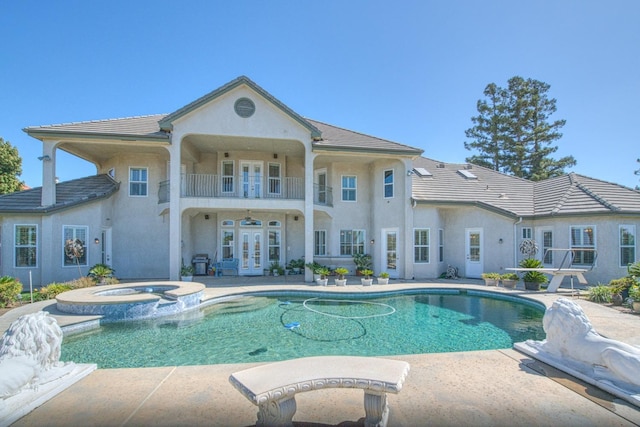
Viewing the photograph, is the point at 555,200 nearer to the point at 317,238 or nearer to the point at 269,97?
the point at 317,238

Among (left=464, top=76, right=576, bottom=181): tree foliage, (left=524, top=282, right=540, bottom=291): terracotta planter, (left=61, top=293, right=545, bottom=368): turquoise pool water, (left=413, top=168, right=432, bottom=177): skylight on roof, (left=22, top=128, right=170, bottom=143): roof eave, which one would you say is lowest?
A: (left=61, top=293, right=545, bottom=368): turquoise pool water

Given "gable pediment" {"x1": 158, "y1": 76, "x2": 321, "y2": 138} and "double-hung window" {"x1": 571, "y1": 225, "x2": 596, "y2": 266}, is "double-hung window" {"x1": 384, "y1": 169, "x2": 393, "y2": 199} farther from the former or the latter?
"double-hung window" {"x1": 571, "y1": 225, "x2": 596, "y2": 266}

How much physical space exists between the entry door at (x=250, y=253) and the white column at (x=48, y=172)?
8.35 m

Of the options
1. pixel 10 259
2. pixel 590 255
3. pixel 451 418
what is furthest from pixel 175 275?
pixel 590 255

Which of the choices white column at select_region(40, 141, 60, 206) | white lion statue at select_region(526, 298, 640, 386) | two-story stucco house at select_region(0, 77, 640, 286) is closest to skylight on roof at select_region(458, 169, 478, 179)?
two-story stucco house at select_region(0, 77, 640, 286)

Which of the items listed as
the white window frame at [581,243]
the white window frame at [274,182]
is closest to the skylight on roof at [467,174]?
the white window frame at [581,243]

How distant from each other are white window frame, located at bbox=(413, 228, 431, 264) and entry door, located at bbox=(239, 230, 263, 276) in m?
8.32

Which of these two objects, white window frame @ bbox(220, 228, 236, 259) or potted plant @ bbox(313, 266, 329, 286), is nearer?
potted plant @ bbox(313, 266, 329, 286)

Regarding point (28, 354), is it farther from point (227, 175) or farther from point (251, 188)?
point (227, 175)

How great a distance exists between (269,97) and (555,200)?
1501cm

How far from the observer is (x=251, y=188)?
16.9 m

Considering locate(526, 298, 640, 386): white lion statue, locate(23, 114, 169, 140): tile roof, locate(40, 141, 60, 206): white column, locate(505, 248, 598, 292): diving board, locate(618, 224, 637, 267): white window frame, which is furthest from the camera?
locate(618, 224, 637, 267): white window frame

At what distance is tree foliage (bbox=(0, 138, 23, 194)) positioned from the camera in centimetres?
2319

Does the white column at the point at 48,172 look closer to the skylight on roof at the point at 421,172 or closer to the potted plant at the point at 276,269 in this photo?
the potted plant at the point at 276,269
